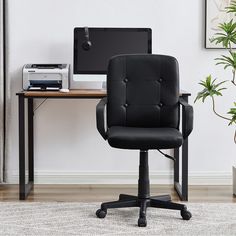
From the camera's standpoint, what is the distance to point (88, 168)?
449 centimetres

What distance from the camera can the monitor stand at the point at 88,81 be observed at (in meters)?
4.16

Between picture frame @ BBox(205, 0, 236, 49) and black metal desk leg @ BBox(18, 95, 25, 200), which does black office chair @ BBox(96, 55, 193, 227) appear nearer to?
black metal desk leg @ BBox(18, 95, 25, 200)

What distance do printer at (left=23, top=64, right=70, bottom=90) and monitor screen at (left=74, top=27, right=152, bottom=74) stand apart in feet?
0.40

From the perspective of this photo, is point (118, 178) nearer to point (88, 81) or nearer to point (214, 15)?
point (88, 81)

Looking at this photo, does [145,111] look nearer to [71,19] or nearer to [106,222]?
[106,222]

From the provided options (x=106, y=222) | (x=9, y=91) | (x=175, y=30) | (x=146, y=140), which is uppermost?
(x=175, y=30)

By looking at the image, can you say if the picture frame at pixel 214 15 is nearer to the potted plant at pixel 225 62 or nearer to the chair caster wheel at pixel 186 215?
the potted plant at pixel 225 62

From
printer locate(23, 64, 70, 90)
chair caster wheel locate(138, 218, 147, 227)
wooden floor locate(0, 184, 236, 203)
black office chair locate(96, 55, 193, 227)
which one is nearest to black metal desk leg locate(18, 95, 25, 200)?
wooden floor locate(0, 184, 236, 203)

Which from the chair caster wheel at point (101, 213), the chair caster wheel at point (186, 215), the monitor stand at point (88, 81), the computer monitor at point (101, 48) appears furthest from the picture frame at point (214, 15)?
the chair caster wheel at point (101, 213)

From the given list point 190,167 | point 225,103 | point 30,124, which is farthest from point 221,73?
point 30,124

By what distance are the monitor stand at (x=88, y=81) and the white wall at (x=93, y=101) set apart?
0.14 m

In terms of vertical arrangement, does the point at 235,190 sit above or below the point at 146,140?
below

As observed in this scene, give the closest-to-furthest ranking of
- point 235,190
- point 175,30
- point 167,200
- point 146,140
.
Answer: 1. point 146,140
2. point 167,200
3. point 235,190
4. point 175,30

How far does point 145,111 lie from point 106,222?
814 millimetres
